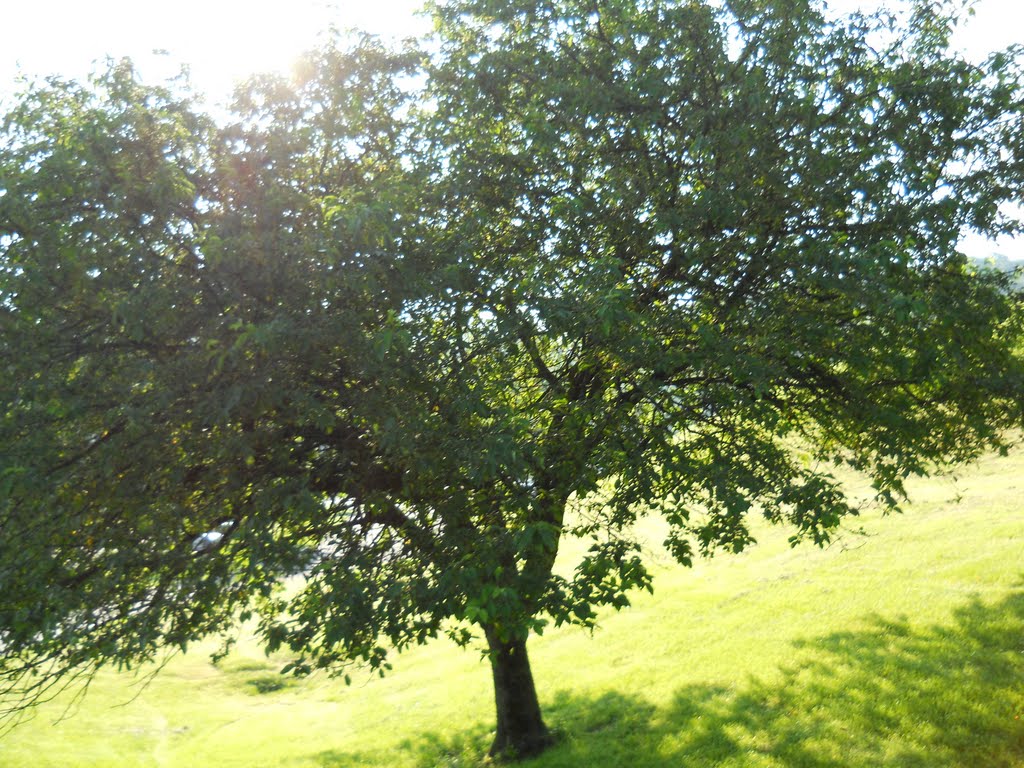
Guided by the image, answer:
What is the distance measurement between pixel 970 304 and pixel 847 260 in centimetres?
272

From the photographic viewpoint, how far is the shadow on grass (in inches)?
479

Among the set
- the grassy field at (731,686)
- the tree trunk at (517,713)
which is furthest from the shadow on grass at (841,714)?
the tree trunk at (517,713)

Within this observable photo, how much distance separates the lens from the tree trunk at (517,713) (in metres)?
15.0

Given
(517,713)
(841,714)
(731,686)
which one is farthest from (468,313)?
(731,686)

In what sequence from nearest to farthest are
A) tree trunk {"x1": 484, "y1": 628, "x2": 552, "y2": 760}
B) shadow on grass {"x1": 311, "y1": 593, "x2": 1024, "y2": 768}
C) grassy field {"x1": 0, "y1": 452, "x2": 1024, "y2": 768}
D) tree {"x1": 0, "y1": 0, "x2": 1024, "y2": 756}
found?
tree {"x1": 0, "y1": 0, "x2": 1024, "y2": 756} < shadow on grass {"x1": 311, "y1": 593, "x2": 1024, "y2": 768} < grassy field {"x1": 0, "y1": 452, "x2": 1024, "y2": 768} < tree trunk {"x1": 484, "y1": 628, "x2": 552, "y2": 760}

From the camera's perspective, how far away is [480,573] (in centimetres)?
857

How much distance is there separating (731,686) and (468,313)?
11.3m

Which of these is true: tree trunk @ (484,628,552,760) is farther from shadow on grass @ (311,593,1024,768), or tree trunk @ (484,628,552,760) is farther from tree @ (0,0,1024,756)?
tree @ (0,0,1024,756)

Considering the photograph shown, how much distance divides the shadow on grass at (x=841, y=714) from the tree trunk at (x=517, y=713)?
0.43 meters

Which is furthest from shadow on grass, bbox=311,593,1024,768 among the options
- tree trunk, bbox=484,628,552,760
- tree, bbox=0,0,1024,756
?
tree, bbox=0,0,1024,756

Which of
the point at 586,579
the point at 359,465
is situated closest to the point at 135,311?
the point at 359,465

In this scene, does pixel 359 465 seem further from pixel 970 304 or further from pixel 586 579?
pixel 970 304

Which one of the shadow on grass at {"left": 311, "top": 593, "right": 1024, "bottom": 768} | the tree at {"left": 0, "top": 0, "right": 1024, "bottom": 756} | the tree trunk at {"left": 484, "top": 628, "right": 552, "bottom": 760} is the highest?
the tree at {"left": 0, "top": 0, "right": 1024, "bottom": 756}

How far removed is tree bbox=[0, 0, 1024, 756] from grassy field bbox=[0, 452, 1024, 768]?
12.1 ft
